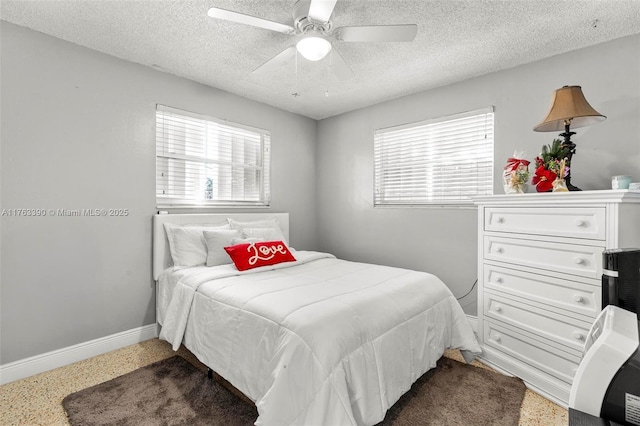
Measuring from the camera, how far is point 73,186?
2.40 metres

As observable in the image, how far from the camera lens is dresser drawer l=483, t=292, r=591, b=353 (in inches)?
73.2

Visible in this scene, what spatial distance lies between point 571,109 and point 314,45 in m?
1.73

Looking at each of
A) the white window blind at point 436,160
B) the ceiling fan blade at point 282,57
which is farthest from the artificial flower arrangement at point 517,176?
the ceiling fan blade at point 282,57

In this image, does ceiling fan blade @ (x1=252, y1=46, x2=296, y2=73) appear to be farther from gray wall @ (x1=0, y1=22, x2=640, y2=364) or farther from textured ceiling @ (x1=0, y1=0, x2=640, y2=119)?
gray wall @ (x1=0, y1=22, x2=640, y2=364)

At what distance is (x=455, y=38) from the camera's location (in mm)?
2312

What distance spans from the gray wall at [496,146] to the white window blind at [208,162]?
3.31ft

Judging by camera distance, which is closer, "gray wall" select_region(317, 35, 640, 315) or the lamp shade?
the lamp shade

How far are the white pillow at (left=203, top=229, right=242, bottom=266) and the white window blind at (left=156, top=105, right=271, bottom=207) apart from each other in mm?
545

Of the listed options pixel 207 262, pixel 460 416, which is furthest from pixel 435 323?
pixel 207 262

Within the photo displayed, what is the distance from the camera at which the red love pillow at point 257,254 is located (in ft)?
8.31

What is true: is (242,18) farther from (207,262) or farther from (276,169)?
(276,169)

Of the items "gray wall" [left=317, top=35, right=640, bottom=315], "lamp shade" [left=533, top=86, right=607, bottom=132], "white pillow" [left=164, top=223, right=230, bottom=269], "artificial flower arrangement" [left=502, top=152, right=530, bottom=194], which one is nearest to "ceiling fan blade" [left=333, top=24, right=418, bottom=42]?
"lamp shade" [left=533, top=86, right=607, bottom=132]

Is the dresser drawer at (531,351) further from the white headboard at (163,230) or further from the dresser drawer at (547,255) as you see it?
the white headboard at (163,230)

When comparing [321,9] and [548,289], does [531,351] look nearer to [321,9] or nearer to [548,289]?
[548,289]
